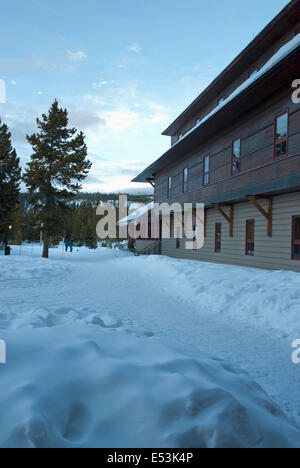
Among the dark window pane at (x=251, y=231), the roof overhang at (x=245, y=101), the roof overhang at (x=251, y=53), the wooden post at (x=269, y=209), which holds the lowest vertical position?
the dark window pane at (x=251, y=231)

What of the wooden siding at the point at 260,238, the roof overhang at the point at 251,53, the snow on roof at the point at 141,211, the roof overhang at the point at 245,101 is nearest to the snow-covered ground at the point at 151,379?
the wooden siding at the point at 260,238

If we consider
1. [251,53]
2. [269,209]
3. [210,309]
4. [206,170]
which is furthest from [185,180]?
[210,309]

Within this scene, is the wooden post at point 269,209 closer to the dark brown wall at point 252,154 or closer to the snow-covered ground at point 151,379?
the dark brown wall at point 252,154

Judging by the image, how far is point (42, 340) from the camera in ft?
11.8

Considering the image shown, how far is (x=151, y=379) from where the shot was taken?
2.72 meters

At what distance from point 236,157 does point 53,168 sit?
1566 cm

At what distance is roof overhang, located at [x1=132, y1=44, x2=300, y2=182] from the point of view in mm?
8730

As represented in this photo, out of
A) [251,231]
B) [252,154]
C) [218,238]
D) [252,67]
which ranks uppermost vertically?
[252,67]

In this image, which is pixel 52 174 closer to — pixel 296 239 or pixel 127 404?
pixel 296 239

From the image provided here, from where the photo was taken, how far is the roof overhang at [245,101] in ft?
28.6

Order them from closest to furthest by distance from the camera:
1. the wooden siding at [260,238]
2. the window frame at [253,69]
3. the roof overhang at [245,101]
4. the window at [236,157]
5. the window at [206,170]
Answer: the roof overhang at [245,101], the wooden siding at [260,238], the window at [236,157], the window frame at [253,69], the window at [206,170]

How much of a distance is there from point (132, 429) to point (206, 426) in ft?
1.91

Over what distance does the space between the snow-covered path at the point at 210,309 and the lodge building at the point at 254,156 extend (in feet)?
7.74

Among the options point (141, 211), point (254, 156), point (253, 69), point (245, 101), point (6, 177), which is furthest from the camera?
point (141, 211)
